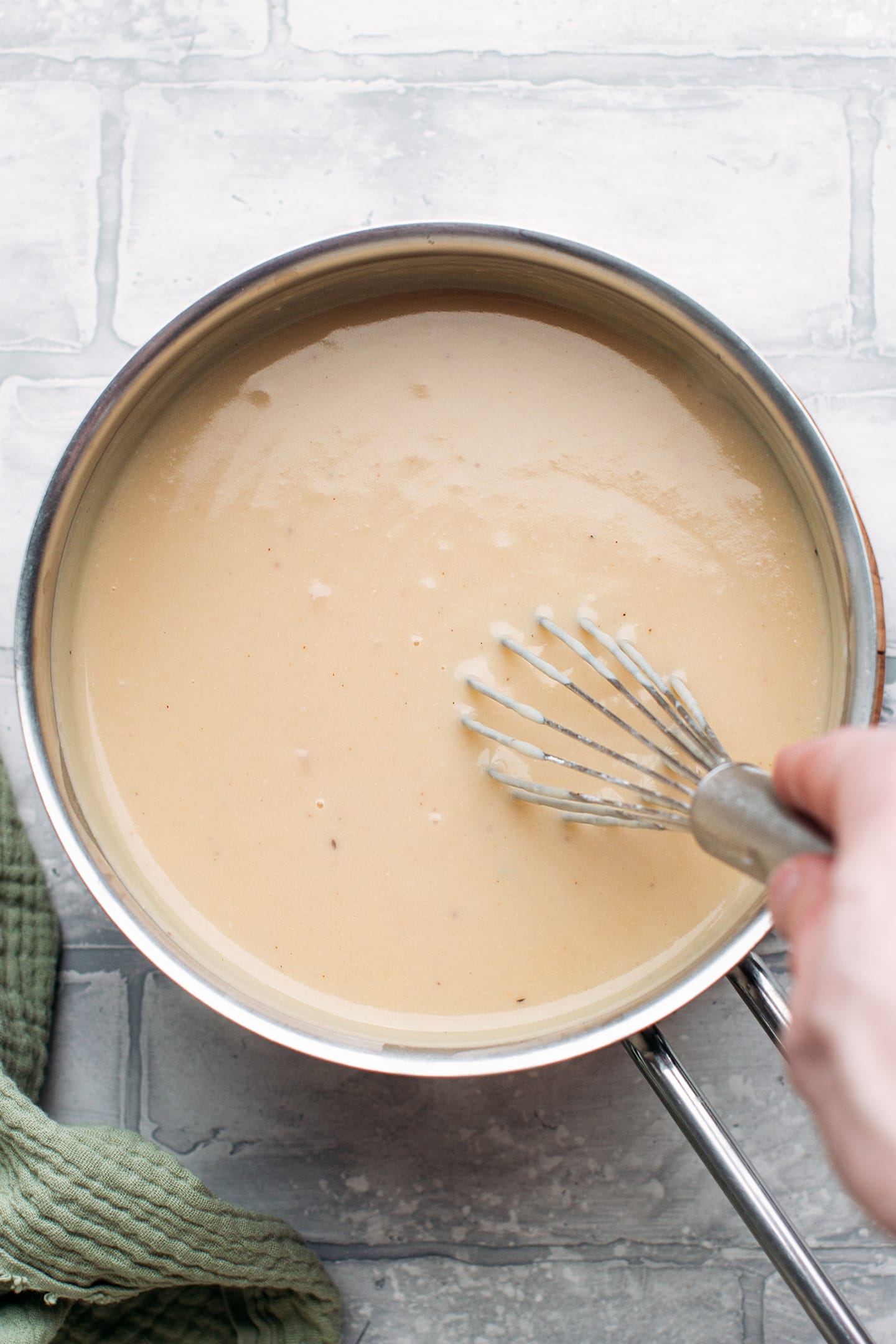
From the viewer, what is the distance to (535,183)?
2.56ft

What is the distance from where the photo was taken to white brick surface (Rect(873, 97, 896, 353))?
0.78 m

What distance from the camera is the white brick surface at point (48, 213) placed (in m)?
0.79

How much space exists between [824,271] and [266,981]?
625 millimetres

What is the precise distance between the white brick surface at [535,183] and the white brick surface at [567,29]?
33 mm

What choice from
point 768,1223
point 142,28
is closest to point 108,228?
point 142,28

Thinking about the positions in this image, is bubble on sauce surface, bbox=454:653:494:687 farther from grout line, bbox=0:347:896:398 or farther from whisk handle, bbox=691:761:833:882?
grout line, bbox=0:347:896:398

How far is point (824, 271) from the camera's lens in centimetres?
78

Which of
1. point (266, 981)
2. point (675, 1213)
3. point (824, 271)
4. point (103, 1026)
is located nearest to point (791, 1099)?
point (675, 1213)

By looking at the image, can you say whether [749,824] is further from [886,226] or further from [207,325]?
[886,226]

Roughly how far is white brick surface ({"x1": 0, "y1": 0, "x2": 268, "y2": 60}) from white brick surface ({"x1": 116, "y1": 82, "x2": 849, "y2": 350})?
5 centimetres

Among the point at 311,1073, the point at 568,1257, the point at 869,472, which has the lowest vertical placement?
the point at 568,1257

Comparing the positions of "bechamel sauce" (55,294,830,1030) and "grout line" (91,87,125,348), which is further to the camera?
"grout line" (91,87,125,348)

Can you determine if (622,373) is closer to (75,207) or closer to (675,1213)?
(75,207)

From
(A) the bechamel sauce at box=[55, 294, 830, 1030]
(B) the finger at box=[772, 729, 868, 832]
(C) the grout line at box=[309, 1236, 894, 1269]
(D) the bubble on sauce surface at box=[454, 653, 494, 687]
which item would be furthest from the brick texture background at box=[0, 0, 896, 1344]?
(B) the finger at box=[772, 729, 868, 832]
